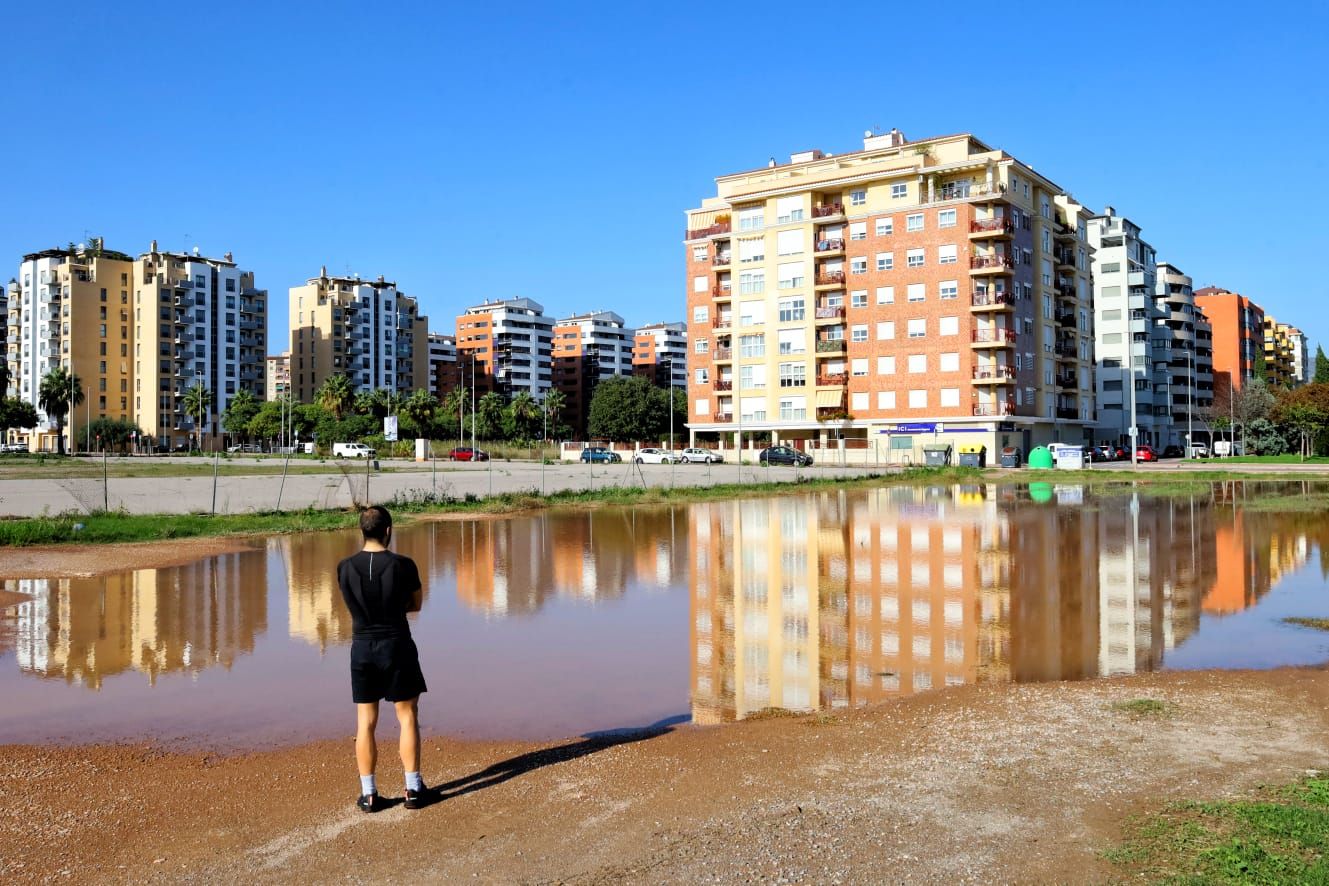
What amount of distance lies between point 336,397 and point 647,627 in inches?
5269

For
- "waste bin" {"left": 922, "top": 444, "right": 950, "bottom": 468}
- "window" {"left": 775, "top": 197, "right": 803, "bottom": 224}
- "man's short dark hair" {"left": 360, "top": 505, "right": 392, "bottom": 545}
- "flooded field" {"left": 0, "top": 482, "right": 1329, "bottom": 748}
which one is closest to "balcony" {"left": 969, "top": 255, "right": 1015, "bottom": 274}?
"window" {"left": 775, "top": 197, "right": 803, "bottom": 224}

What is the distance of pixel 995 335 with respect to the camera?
7969cm

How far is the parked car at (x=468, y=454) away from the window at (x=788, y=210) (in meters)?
35.5

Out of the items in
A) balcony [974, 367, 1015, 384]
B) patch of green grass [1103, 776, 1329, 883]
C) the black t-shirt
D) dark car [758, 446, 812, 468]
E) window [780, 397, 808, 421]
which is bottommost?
patch of green grass [1103, 776, 1329, 883]

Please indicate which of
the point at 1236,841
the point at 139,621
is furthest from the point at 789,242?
the point at 1236,841

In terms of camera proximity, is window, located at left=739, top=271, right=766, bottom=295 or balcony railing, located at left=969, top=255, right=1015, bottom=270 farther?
window, located at left=739, top=271, right=766, bottom=295

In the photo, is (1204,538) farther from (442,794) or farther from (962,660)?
(442,794)

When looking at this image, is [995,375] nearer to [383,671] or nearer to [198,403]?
[383,671]

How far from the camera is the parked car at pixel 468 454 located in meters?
94.8

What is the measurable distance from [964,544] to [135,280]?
522ft

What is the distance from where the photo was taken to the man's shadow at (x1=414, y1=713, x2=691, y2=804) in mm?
6949

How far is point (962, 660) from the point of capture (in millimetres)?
11000

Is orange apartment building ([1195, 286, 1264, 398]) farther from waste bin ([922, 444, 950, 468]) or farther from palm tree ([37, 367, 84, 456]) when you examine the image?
palm tree ([37, 367, 84, 456])

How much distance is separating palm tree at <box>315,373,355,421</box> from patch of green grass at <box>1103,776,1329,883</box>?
140m
